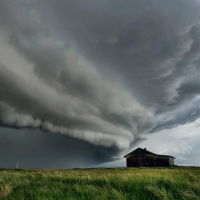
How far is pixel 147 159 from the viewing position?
199 feet

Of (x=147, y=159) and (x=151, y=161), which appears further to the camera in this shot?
(x=147, y=159)

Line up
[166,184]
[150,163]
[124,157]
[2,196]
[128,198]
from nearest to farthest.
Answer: [128,198]
[2,196]
[166,184]
[150,163]
[124,157]

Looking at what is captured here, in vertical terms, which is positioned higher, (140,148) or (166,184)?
(140,148)

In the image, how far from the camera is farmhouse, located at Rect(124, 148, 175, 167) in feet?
197

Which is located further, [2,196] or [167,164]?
[167,164]

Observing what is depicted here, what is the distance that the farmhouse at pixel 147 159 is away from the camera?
60.0 metres

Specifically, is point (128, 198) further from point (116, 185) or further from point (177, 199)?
point (116, 185)

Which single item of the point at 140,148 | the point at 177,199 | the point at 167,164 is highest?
the point at 140,148

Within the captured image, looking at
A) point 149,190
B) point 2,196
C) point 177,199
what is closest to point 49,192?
point 2,196

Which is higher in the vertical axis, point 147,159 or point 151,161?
point 147,159

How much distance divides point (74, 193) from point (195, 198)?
3.43 m

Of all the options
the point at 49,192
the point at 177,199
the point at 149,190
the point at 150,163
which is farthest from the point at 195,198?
the point at 150,163

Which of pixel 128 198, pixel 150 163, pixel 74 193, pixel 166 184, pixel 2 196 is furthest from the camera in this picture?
pixel 150 163

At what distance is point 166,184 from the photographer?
7.78 m
